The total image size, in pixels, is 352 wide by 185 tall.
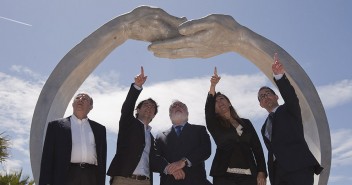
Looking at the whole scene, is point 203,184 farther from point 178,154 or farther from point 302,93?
point 302,93

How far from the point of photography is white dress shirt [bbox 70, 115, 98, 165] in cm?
554

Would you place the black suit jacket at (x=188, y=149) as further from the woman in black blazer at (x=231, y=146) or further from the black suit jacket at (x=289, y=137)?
the black suit jacket at (x=289, y=137)

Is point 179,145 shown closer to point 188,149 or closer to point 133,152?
point 188,149

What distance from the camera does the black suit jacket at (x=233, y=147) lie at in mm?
5668

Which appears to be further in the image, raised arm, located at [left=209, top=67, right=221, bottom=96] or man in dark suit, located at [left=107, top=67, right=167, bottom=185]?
raised arm, located at [left=209, top=67, right=221, bottom=96]

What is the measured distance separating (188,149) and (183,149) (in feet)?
0.20

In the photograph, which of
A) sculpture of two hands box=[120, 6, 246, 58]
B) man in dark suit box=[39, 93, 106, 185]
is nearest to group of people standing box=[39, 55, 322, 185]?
man in dark suit box=[39, 93, 106, 185]

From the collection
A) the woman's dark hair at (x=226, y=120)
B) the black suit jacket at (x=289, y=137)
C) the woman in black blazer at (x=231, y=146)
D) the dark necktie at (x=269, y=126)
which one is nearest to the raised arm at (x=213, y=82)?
the woman in black blazer at (x=231, y=146)

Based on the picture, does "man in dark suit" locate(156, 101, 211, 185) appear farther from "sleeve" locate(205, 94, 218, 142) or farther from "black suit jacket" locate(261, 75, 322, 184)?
"black suit jacket" locate(261, 75, 322, 184)

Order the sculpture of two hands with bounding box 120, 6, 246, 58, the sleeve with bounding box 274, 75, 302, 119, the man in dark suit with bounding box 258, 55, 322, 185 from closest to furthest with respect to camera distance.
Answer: the man in dark suit with bounding box 258, 55, 322, 185 < the sleeve with bounding box 274, 75, 302, 119 < the sculpture of two hands with bounding box 120, 6, 246, 58

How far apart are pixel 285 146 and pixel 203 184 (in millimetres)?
1144

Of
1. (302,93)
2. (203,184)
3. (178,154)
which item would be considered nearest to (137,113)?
(178,154)

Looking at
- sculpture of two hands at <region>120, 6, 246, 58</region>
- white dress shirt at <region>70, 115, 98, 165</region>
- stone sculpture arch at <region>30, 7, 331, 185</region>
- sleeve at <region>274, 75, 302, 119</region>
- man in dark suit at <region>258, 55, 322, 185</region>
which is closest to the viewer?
man in dark suit at <region>258, 55, 322, 185</region>

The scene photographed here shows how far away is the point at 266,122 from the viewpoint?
5578mm
